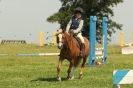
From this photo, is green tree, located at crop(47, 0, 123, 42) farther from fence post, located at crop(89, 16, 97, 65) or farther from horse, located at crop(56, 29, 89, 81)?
horse, located at crop(56, 29, 89, 81)

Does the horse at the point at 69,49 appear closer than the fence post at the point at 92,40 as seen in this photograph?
Yes

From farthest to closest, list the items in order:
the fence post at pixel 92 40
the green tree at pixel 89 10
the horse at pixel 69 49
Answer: the green tree at pixel 89 10 → the fence post at pixel 92 40 → the horse at pixel 69 49

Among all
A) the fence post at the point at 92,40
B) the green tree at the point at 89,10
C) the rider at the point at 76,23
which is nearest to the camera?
the rider at the point at 76,23

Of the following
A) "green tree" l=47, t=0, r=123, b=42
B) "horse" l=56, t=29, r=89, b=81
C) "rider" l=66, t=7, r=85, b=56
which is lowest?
"horse" l=56, t=29, r=89, b=81

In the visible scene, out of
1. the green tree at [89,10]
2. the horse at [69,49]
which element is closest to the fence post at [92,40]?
the horse at [69,49]

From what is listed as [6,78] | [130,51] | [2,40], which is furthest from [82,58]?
[2,40]

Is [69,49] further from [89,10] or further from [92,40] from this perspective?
[89,10]

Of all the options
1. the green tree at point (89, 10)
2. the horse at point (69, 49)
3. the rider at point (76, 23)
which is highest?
the green tree at point (89, 10)

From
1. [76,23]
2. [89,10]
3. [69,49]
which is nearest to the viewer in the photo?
[69,49]

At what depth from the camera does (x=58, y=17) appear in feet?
239

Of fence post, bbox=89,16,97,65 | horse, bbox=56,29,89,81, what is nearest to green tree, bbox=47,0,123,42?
fence post, bbox=89,16,97,65

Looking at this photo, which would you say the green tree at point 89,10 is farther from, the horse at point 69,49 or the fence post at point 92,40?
the horse at point 69,49

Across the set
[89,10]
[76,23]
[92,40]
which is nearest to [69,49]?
[76,23]

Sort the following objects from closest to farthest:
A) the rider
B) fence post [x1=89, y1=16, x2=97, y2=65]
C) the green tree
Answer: the rider
fence post [x1=89, y1=16, x2=97, y2=65]
the green tree
